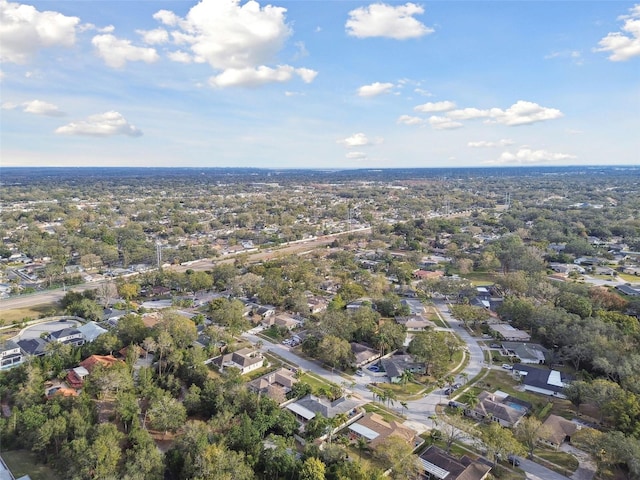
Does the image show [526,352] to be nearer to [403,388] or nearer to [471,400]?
[471,400]

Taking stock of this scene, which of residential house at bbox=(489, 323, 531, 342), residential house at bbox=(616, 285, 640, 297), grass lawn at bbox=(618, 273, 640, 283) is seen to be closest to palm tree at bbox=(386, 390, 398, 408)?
residential house at bbox=(489, 323, 531, 342)

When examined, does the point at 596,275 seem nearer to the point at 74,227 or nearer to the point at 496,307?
the point at 496,307

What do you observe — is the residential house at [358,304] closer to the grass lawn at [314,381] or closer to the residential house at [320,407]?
the grass lawn at [314,381]

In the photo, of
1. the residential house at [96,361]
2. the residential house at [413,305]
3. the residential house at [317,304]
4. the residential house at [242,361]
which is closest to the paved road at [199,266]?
the residential house at [317,304]

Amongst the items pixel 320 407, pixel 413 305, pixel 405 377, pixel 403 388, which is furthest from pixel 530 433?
pixel 413 305

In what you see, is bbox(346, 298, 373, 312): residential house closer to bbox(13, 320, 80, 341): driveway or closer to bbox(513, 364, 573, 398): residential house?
bbox(513, 364, 573, 398): residential house

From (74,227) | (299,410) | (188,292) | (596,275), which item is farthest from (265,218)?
(299,410)

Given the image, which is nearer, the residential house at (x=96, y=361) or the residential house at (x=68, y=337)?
the residential house at (x=96, y=361)
